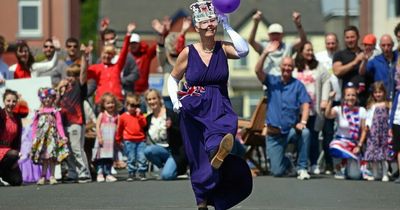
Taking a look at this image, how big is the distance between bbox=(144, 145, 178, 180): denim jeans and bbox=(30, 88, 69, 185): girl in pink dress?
137 centimetres

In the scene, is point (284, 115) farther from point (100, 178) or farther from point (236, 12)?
point (236, 12)

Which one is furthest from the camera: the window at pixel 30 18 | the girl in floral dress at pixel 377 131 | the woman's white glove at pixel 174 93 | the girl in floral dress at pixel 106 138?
the window at pixel 30 18

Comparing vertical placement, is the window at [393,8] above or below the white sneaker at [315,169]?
above

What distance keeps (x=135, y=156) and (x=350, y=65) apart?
3593 millimetres

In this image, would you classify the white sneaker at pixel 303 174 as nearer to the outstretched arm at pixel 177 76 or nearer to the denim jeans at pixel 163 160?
the denim jeans at pixel 163 160

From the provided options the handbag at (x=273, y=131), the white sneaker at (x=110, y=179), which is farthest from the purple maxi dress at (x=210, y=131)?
the handbag at (x=273, y=131)

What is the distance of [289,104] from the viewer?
67.2ft

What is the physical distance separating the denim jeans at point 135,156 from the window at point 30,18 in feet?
134

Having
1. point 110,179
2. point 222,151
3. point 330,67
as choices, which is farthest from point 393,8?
point 222,151

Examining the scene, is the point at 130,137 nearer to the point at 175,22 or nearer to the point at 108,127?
the point at 108,127

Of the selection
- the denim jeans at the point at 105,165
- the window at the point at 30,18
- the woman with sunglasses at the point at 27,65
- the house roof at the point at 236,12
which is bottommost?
the denim jeans at the point at 105,165

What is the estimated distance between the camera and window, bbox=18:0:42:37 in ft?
199

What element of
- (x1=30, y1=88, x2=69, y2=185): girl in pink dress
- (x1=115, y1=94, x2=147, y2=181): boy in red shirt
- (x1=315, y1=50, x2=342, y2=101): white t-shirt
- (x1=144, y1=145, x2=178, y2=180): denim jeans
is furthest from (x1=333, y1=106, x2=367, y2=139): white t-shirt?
(x1=30, y1=88, x2=69, y2=185): girl in pink dress

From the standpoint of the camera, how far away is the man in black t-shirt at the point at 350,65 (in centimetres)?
2098
